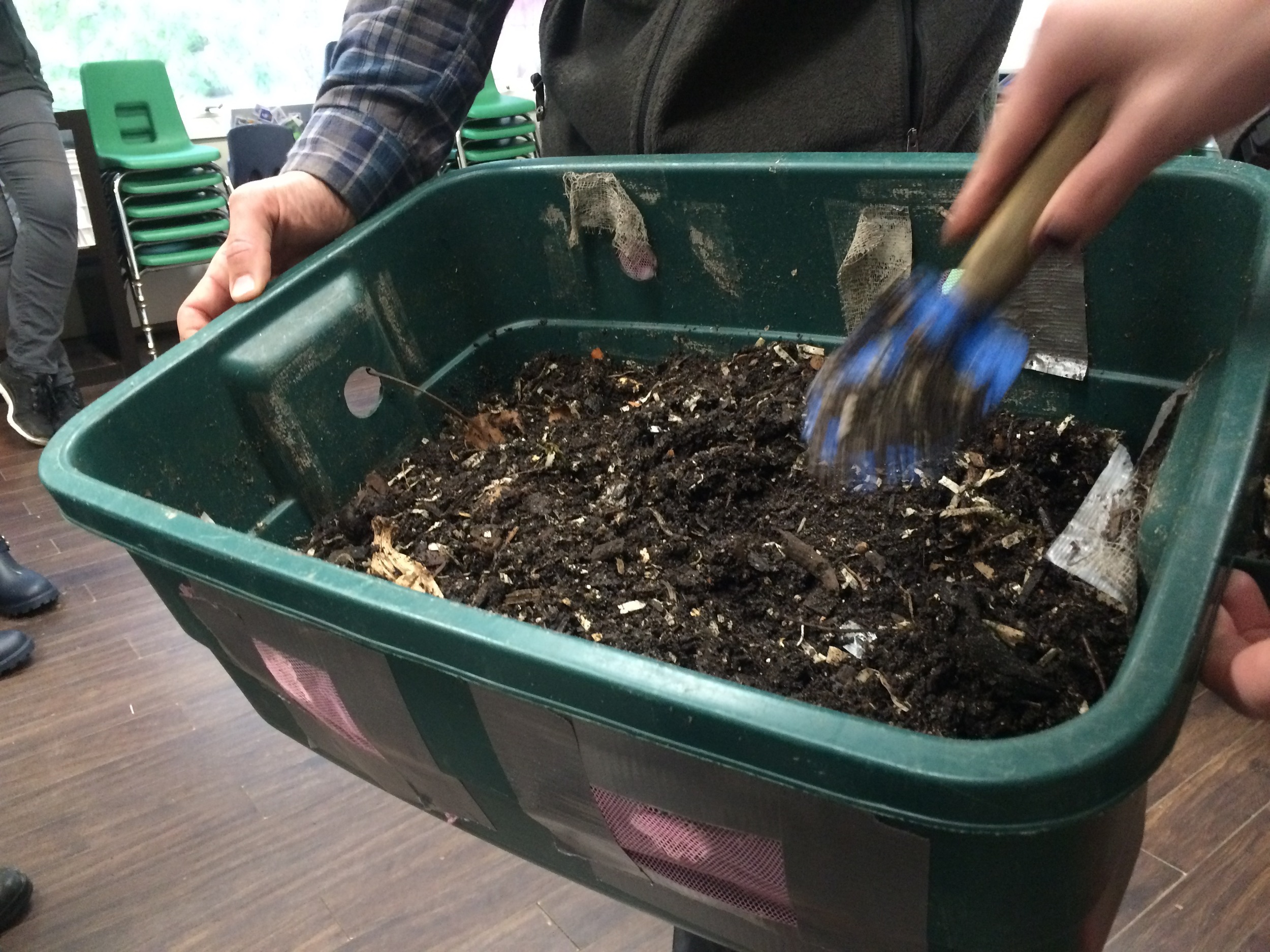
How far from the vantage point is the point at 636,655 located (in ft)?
1.03

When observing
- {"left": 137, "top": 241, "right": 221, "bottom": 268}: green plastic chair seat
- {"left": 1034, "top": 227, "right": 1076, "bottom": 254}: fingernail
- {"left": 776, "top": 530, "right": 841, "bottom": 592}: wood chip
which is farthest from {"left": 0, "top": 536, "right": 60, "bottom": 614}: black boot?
{"left": 1034, "top": 227, "right": 1076, "bottom": 254}: fingernail

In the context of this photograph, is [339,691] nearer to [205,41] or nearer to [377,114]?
[377,114]

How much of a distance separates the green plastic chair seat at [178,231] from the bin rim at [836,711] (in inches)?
99.2

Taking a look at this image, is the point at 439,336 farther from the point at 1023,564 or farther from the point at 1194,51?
the point at 1194,51

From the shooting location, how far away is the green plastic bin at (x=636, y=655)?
0.93 feet

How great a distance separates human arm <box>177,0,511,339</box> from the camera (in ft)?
2.50

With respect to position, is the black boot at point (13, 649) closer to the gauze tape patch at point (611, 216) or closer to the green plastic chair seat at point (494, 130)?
the gauze tape patch at point (611, 216)

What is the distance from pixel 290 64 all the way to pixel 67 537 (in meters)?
2.34

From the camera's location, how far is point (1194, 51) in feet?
1.05

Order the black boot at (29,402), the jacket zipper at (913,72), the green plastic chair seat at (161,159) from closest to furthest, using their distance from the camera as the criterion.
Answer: the jacket zipper at (913,72), the black boot at (29,402), the green plastic chair seat at (161,159)

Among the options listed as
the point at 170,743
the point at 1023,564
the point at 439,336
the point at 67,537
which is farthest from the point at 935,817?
the point at 67,537

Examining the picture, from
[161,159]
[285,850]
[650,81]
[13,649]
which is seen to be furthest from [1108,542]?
[161,159]

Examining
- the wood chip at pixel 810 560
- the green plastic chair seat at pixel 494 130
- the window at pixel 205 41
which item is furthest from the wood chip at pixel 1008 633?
the window at pixel 205 41

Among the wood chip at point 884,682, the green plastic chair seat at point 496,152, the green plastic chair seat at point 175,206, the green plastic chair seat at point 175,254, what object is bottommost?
the green plastic chair seat at point 175,254
